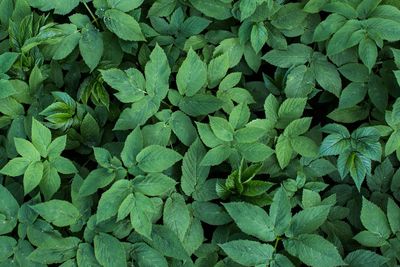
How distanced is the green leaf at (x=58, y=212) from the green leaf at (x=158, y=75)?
0.55 m

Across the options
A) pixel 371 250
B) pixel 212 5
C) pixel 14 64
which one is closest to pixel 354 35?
pixel 212 5

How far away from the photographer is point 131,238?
→ 6.54 feet

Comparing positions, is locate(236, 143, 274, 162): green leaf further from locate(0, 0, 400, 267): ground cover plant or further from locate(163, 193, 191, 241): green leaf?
locate(163, 193, 191, 241): green leaf

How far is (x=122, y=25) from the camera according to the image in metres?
2.24

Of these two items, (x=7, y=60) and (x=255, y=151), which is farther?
(x=7, y=60)

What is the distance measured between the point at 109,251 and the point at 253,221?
0.53 metres

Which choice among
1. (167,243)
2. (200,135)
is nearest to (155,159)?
(200,135)

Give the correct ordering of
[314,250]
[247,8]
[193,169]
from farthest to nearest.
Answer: [247,8]
[193,169]
[314,250]

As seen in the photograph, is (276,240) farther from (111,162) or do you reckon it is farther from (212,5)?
(212,5)

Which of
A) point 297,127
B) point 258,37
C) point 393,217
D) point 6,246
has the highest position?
point 258,37

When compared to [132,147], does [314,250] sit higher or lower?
lower

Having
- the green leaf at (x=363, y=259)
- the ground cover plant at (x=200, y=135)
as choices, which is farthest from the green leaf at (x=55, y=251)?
the green leaf at (x=363, y=259)

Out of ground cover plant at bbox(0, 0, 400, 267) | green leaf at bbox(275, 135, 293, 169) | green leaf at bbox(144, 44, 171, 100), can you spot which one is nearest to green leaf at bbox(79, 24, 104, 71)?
ground cover plant at bbox(0, 0, 400, 267)

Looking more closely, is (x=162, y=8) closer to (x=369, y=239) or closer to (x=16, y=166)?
(x=16, y=166)
